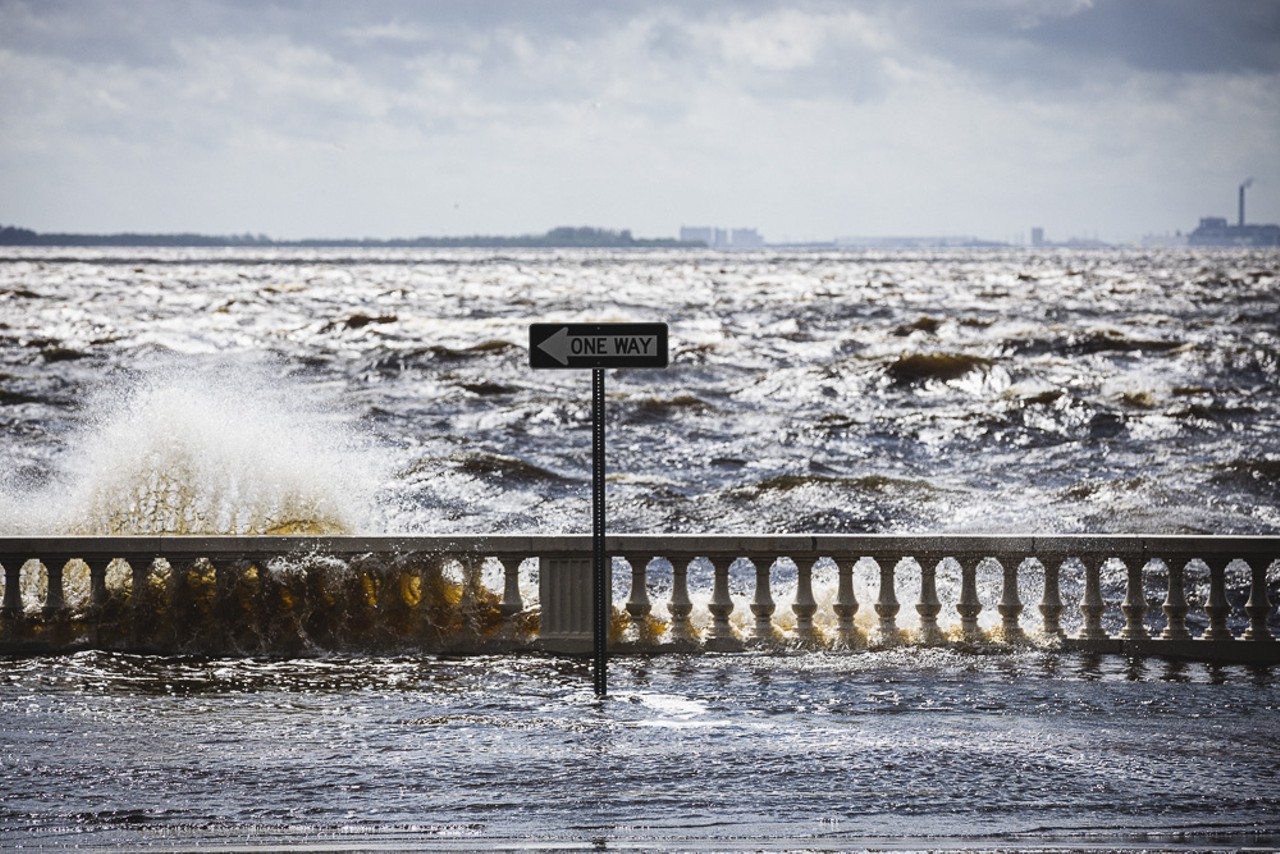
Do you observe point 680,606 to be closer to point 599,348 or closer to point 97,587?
point 599,348

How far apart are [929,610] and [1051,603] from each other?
31.3 inches

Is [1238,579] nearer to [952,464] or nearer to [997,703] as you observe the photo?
[997,703]

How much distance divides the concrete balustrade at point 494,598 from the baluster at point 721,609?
13 millimetres

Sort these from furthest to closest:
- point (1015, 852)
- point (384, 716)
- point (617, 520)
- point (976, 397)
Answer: point (976, 397) → point (617, 520) → point (384, 716) → point (1015, 852)

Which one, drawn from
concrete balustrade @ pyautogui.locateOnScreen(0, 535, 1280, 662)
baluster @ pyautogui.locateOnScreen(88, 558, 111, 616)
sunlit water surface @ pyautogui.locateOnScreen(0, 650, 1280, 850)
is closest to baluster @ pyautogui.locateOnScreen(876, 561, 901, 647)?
concrete balustrade @ pyautogui.locateOnScreen(0, 535, 1280, 662)

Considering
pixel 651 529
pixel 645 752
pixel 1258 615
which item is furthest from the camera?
pixel 651 529

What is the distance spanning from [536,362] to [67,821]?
11.8 ft

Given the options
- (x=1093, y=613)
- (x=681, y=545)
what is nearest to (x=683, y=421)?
(x=681, y=545)

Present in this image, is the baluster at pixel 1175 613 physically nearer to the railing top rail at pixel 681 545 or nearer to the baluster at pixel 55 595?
the railing top rail at pixel 681 545

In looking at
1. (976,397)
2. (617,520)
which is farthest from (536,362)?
(976,397)

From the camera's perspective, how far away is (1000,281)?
14975cm

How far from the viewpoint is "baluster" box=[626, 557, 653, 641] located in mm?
11055

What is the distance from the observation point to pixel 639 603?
11047 millimetres

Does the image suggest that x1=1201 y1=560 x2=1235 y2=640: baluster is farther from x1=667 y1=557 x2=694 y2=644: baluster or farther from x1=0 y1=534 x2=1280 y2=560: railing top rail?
x1=667 y1=557 x2=694 y2=644: baluster
